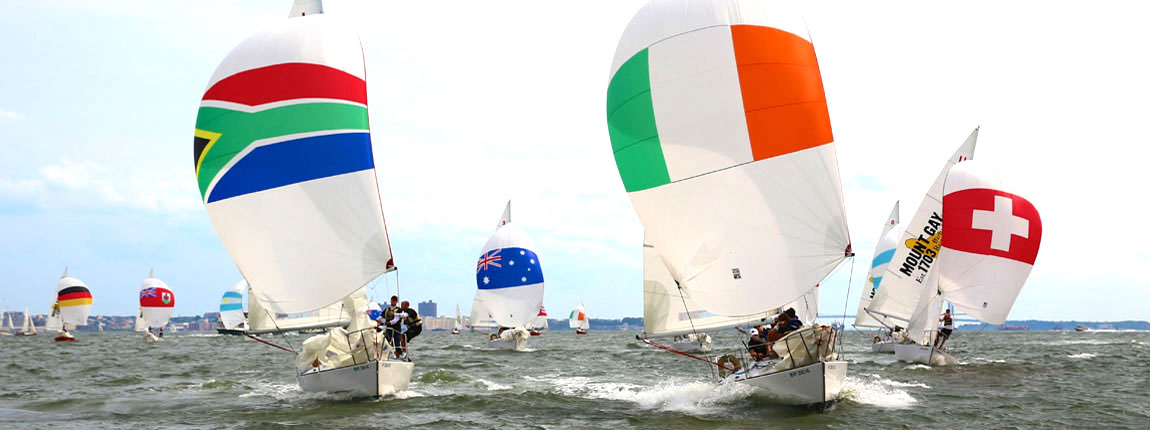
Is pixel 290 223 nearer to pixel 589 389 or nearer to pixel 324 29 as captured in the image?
pixel 324 29

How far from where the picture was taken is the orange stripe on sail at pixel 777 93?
12.2 metres

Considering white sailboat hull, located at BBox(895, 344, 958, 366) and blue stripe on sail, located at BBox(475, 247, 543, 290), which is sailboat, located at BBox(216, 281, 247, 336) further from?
white sailboat hull, located at BBox(895, 344, 958, 366)

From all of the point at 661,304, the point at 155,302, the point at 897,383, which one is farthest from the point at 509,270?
the point at 155,302

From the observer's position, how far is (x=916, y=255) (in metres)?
26.8

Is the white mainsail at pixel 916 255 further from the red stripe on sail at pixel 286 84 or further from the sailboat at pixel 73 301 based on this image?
the sailboat at pixel 73 301

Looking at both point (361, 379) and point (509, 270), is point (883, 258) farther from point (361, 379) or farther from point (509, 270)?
point (361, 379)

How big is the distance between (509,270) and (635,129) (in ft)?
85.2

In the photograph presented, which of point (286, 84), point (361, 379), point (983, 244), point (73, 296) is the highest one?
point (286, 84)

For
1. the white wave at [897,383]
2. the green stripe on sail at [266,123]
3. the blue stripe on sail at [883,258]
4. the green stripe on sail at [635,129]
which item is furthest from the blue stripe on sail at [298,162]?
the blue stripe on sail at [883,258]

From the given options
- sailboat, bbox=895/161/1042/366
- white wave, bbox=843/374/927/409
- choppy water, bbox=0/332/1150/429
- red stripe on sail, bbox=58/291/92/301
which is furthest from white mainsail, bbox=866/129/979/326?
red stripe on sail, bbox=58/291/92/301

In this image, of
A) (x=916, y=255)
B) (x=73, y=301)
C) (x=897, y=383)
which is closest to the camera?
(x=897, y=383)

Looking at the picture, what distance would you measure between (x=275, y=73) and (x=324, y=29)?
117 cm

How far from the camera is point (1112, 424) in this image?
40.4 ft

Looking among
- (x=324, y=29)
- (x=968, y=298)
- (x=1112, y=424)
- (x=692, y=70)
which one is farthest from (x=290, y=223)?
(x=968, y=298)
